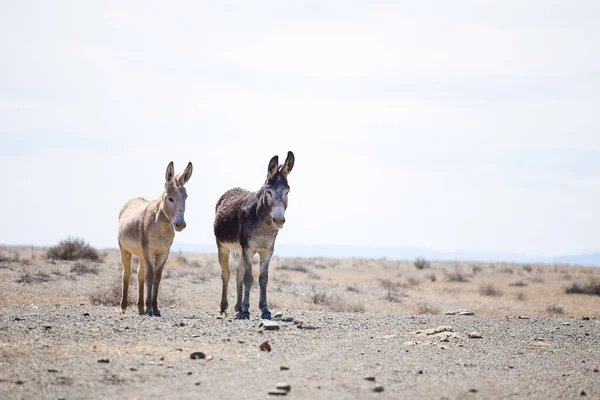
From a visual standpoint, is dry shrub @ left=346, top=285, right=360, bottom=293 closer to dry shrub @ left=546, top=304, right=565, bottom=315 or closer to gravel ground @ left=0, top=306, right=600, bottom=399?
dry shrub @ left=546, top=304, right=565, bottom=315

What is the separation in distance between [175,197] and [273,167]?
2051mm

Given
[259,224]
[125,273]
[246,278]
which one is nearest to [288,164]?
[259,224]

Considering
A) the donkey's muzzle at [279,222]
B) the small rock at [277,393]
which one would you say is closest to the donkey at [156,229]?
the donkey's muzzle at [279,222]

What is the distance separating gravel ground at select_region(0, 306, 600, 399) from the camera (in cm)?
878

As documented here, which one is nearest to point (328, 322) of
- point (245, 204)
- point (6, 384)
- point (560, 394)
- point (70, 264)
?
point (245, 204)

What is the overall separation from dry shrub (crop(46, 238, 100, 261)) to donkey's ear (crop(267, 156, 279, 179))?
80.3 ft

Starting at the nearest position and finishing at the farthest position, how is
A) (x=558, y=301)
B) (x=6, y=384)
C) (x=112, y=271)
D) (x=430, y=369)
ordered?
(x=6, y=384) < (x=430, y=369) < (x=112, y=271) < (x=558, y=301)

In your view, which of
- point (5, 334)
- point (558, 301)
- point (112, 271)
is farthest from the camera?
point (558, 301)

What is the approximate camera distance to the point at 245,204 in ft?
53.4

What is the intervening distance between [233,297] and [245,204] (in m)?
10.2

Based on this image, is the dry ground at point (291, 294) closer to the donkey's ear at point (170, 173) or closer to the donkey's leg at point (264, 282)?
the donkey's ear at point (170, 173)

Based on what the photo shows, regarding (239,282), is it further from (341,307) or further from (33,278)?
(33,278)

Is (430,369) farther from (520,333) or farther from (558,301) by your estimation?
(558,301)

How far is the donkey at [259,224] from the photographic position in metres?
15.1
